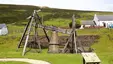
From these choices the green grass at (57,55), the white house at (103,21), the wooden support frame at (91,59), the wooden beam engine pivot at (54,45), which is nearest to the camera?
the wooden support frame at (91,59)

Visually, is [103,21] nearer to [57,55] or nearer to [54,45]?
[54,45]

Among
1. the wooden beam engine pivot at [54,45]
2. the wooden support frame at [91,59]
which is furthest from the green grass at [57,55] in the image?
the wooden support frame at [91,59]

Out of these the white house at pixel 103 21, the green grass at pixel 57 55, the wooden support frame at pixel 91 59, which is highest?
the wooden support frame at pixel 91 59

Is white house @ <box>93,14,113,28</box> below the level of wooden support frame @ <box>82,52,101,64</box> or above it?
below

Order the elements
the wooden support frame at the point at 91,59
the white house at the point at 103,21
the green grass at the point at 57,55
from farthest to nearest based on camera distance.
Result: the white house at the point at 103,21 → the green grass at the point at 57,55 → the wooden support frame at the point at 91,59

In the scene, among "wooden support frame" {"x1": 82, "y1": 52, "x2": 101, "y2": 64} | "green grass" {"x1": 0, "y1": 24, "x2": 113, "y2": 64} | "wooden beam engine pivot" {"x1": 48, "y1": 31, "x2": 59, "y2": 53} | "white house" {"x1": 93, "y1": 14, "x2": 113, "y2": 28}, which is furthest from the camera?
"white house" {"x1": 93, "y1": 14, "x2": 113, "y2": 28}

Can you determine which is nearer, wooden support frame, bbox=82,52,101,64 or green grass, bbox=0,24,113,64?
wooden support frame, bbox=82,52,101,64

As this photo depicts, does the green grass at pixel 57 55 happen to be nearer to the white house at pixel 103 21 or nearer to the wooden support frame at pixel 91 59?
the wooden support frame at pixel 91 59

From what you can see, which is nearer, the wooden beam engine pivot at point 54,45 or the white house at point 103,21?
the wooden beam engine pivot at point 54,45

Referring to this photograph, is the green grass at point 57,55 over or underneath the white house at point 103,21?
over

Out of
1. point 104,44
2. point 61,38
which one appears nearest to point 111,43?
point 104,44

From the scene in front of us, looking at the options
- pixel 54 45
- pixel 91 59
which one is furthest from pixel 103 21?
pixel 91 59

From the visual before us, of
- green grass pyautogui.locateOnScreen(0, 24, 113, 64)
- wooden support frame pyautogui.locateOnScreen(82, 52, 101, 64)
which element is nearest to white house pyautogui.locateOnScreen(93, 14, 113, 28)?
green grass pyautogui.locateOnScreen(0, 24, 113, 64)

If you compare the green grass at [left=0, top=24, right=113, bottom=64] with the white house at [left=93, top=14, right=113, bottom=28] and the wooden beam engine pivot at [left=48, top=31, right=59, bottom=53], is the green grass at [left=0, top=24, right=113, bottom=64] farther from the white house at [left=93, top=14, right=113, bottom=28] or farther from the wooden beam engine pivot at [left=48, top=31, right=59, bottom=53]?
the white house at [left=93, top=14, right=113, bottom=28]
